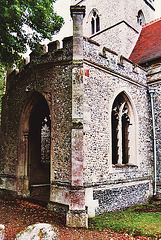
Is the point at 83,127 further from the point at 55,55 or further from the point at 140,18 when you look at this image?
the point at 140,18

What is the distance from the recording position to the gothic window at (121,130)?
8.00 metres

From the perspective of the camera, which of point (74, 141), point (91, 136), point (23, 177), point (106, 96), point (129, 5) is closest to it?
point (74, 141)

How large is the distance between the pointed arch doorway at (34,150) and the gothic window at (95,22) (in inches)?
311

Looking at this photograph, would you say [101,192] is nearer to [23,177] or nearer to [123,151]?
[123,151]

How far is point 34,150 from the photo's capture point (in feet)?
30.1

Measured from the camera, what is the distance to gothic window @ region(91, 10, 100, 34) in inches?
583

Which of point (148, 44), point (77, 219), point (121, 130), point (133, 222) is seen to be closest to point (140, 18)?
point (148, 44)

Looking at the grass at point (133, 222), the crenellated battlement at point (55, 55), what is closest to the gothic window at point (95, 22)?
the crenellated battlement at point (55, 55)

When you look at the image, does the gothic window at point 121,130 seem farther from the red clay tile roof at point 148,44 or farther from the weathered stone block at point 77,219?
the red clay tile roof at point 148,44

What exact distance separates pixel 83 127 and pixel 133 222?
118 inches

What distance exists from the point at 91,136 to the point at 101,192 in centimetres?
176

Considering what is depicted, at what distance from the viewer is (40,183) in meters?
9.30

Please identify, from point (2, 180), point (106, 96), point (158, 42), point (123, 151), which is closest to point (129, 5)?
point (158, 42)

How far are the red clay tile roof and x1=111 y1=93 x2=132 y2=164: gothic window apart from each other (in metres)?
3.14
